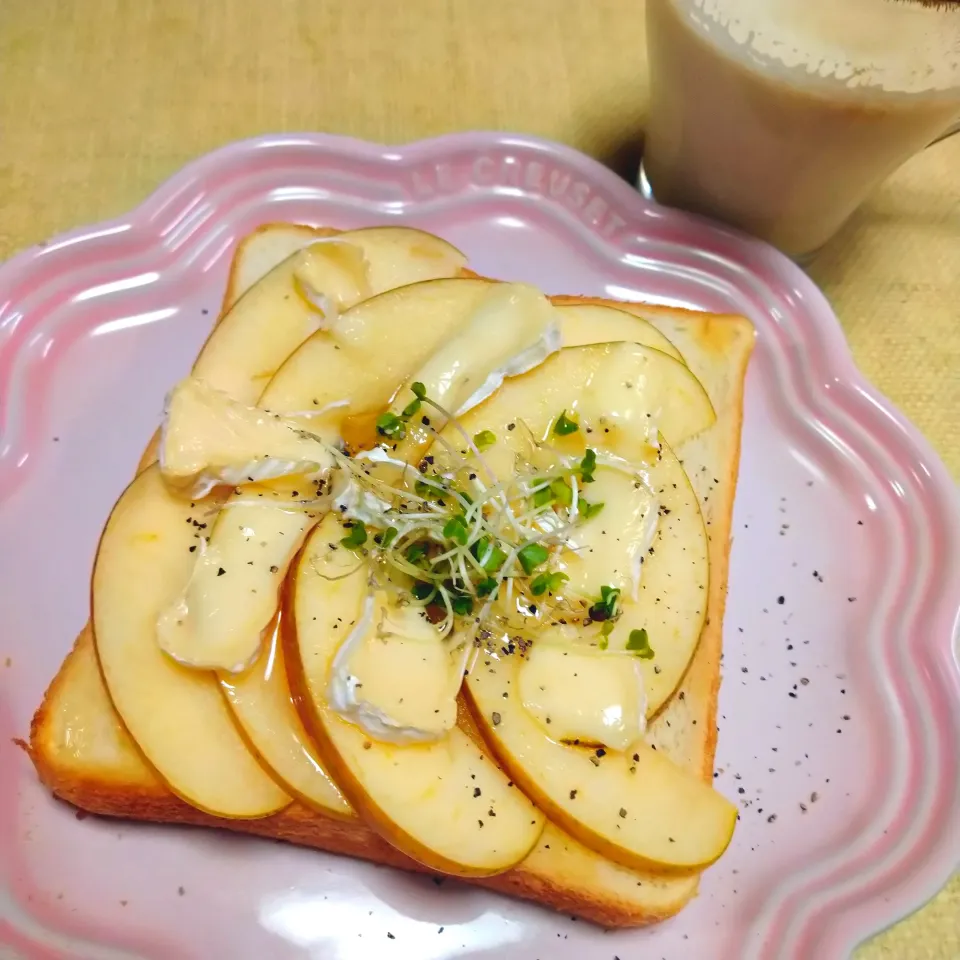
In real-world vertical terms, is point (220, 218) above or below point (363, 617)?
above

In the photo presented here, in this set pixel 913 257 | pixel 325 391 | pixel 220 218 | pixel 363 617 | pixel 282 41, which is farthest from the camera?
pixel 282 41

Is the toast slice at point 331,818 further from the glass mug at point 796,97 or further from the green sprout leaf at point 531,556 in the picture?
the glass mug at point 796,97

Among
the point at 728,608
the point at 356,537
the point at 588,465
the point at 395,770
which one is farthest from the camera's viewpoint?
the point at 728,608

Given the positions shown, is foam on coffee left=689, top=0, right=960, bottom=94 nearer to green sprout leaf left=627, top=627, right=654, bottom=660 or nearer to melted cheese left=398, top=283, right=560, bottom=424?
melted cheese left=398, top=283, right=560, bottom=424

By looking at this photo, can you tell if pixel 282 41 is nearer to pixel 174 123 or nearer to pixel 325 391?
pixel 174 123

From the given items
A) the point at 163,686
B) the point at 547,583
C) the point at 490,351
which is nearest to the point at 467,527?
the point at 547,583

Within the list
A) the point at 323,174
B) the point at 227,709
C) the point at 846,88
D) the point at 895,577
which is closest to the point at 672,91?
the point at 846,88

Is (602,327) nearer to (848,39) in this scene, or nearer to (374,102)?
(848,39)
